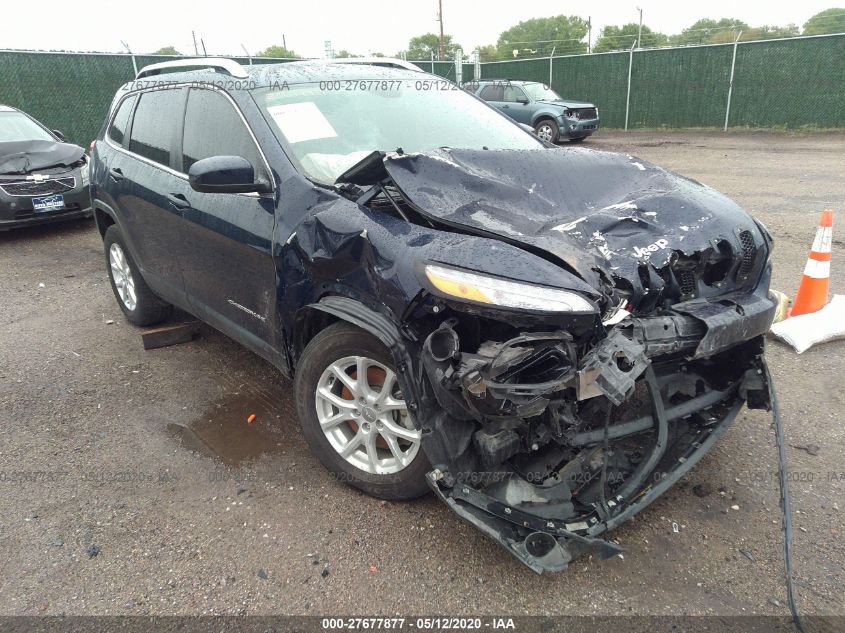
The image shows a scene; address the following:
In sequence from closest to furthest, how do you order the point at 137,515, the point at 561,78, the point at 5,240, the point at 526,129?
1. the point at 137,515
2. the point at 526,129
3. the point at 5,240
4. the point at 561,78

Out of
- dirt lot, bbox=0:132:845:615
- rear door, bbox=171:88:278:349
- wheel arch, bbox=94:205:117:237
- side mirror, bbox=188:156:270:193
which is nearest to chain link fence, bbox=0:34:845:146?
wheel arch, bbox=94:205:117:237

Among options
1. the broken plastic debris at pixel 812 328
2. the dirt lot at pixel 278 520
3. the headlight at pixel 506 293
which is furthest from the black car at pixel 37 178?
the broken plastic debris at pixel 812 328

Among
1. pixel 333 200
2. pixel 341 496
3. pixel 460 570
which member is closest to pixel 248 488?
pixel 341 496

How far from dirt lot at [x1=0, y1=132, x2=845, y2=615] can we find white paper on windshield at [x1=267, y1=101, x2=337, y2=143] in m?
1.60

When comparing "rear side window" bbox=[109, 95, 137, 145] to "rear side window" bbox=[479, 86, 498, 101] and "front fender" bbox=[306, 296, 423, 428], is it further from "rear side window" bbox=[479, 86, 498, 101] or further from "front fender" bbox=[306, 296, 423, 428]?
"rear side window" bbox=[479, 86, 498, 101]

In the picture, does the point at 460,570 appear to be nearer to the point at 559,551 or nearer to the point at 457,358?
the point at 559,551

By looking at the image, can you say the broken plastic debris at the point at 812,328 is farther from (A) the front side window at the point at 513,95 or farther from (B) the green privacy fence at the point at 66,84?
(A) the front side window at the point at 513,95

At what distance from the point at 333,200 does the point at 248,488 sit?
1450 millimetres

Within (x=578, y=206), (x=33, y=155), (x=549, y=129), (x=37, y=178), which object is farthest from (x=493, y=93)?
(x=578, y=206)

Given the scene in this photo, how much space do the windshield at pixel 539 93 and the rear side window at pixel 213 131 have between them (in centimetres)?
1533

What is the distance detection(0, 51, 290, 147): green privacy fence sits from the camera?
12297 millimetres

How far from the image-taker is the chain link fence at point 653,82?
12836mm

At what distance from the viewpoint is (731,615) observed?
7.15 ft

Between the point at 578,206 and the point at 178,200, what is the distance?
7.68ft
